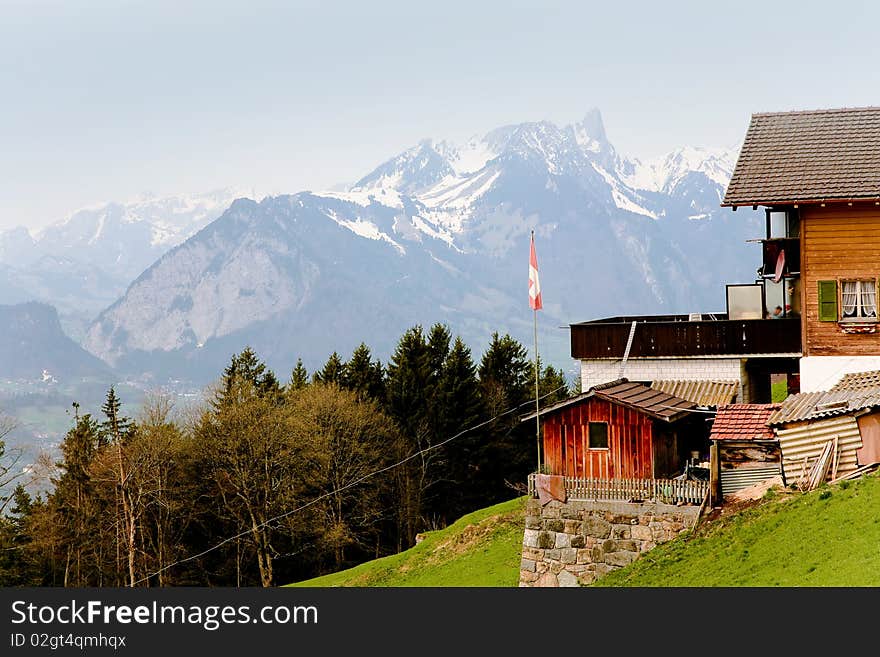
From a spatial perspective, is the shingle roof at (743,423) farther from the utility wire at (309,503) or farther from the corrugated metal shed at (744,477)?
the utility wire at (309,503)

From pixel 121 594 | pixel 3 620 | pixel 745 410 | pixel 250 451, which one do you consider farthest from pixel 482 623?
pixel 250 451

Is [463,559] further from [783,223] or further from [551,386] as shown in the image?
[551,386]

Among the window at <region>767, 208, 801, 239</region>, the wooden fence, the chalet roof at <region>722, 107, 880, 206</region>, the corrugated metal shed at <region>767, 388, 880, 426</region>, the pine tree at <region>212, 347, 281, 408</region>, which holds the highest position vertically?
the chalet roof at <region>722, 107, 880, 206</region>

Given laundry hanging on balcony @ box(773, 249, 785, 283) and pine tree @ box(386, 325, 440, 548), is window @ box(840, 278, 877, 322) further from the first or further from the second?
pine tree @ box(386, 325, 440, 548)

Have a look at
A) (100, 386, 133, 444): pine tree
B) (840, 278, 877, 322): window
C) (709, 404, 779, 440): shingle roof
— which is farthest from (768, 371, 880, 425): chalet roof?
(100, 386, 133, 444): pine tree

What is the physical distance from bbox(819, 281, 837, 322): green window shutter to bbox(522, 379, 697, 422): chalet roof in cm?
613

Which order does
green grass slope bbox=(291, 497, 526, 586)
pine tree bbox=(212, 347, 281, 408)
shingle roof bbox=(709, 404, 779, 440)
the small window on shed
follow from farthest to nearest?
pine tree bbox=(212, 347, 281, 408) → green grass slope bbox=(291, 497, 526, 586) → the small window on shed → shingle roof bbox=(709, 404, 779, 440)

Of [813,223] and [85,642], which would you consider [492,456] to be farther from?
[85,642]

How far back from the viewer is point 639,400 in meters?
38.5

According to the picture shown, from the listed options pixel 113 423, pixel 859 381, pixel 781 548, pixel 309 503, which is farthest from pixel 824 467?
pixel 113 423

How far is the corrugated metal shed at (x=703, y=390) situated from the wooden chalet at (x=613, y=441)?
3.22 meters

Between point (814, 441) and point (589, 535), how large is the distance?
24.9 feet

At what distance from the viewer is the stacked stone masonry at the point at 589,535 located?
115 feet

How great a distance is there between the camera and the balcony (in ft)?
144
